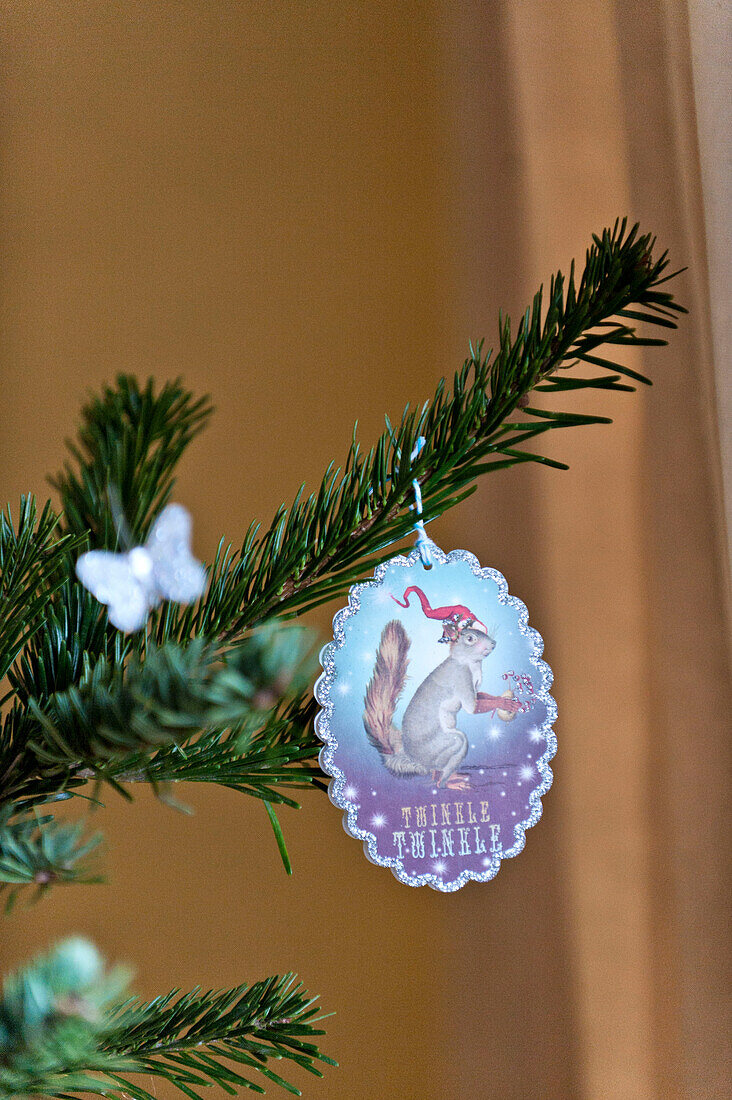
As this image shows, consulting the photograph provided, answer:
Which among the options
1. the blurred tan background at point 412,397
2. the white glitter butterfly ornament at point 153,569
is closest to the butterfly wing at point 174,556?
the white glitter butterfly ornament at point 153,569

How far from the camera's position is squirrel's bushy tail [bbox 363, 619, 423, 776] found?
25.1 inches

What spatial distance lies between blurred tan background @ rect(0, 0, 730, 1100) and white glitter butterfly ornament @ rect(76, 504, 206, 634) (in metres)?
0.59

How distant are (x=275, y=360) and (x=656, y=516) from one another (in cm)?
37

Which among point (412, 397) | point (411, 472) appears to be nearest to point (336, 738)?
point (412, 397)

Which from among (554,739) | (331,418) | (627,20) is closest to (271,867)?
(554,739)

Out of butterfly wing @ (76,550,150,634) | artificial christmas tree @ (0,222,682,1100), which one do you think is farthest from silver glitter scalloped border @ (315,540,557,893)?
butterfly wing @ (76,550,150,634)

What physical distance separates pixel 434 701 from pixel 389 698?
0.14 ft

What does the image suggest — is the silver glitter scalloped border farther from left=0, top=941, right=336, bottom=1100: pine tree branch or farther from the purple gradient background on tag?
left=0, top=941, right=336, bottom=1100: pine tree branch

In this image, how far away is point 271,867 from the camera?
70 cm

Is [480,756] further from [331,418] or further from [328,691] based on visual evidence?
[331,418]

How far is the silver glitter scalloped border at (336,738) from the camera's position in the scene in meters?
0.61

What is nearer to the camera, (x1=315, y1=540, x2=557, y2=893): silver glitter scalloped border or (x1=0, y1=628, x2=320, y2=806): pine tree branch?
(x1=0, y1=628, x2=320, y2=806): pine tree branch

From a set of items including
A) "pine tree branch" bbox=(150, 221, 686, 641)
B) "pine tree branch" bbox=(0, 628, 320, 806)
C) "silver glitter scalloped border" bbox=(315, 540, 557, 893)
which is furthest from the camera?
"silver glitter scalloped border" bbox=(315, 540, 557, 893)

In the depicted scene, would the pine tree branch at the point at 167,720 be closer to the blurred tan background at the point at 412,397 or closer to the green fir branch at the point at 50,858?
the green fir branch at the point at 50,858
